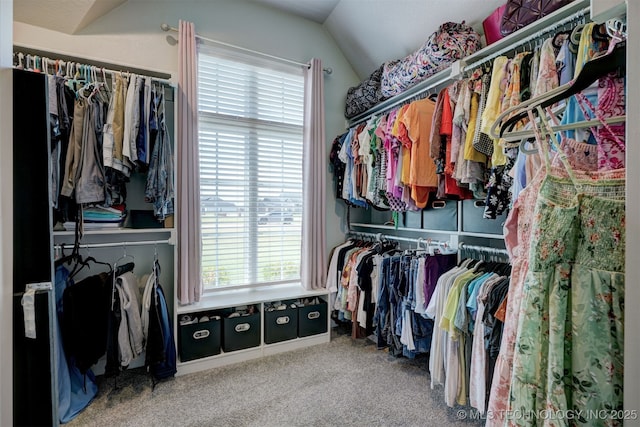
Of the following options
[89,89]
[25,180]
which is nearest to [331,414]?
[25,180]

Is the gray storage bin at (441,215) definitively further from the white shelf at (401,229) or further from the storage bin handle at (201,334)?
the storage bin handle at (201,334)

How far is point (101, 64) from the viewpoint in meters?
2.02

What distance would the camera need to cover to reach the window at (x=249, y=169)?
2617 mm

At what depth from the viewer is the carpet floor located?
1.74m

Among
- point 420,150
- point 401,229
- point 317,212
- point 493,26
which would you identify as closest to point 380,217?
point 401,229

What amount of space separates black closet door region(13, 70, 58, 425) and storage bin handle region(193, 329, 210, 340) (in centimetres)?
133

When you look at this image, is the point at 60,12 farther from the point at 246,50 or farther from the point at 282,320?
the point at 282,320

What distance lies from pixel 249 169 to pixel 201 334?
57.5 inches

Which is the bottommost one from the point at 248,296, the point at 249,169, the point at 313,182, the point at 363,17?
the point at 248,296

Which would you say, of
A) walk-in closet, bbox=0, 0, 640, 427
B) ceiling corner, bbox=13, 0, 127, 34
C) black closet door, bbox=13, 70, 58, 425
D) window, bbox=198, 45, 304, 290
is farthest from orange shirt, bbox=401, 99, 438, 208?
ceiling corner, bbox=13, 0, 127, 34

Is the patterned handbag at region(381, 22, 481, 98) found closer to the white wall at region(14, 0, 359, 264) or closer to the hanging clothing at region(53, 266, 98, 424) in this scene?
the white wall at region(14, 0, 359, 264)

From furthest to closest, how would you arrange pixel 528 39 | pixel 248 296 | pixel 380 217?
pixel 380 217, pixel 248 296, pixel 528 39

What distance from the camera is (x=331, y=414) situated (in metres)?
1.78

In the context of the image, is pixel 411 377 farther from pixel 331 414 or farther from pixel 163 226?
pixel 163 226
